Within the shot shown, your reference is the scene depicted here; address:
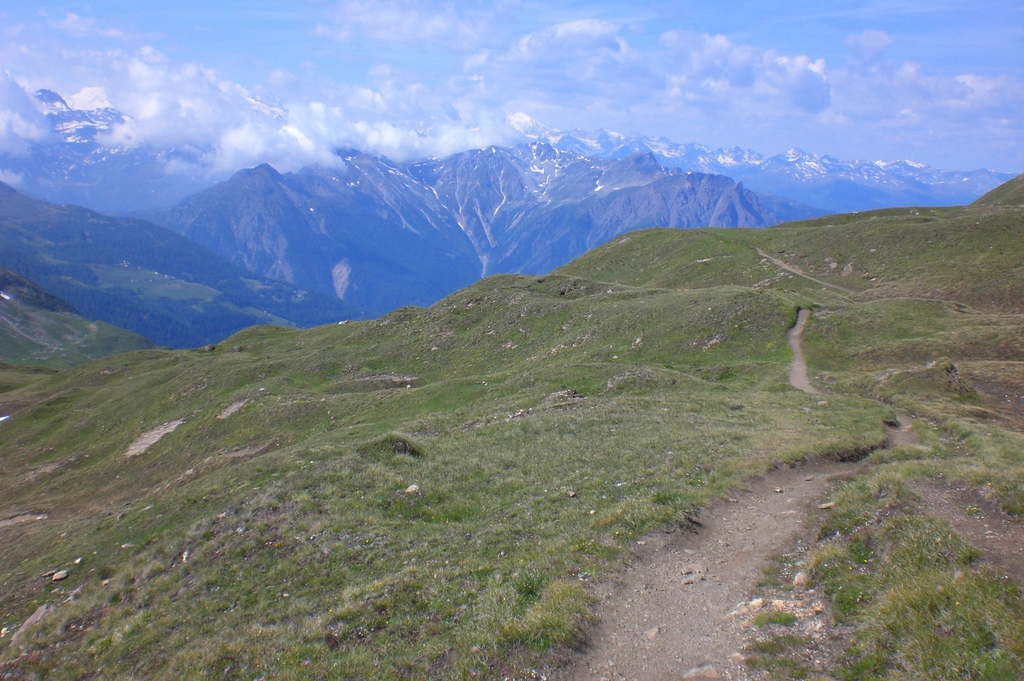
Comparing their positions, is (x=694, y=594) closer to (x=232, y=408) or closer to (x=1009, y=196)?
(x=232, y=408)

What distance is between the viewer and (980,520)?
12875mm

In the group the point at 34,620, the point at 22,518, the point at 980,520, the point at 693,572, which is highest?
the point at 980,520

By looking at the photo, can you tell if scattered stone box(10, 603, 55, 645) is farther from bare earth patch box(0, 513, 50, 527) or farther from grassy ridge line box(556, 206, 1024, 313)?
grassy ridge line box(556, 206, 1024, 313)

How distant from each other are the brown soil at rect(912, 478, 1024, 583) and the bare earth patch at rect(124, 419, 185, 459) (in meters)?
55.2

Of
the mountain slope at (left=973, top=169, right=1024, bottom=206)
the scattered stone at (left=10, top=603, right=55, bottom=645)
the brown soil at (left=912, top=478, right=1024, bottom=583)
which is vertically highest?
the mountain slope at (left=973, top=169, right=1024, bottom=206)

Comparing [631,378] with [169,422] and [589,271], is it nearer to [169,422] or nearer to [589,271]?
[169,422]

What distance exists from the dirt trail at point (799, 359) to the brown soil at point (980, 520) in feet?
64.9

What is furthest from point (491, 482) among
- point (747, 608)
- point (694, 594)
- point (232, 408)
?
point (232, 408)

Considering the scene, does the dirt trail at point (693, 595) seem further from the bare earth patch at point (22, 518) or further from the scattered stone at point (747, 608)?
the bare earth patch at point (22, 518)

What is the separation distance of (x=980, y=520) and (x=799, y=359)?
30342mm

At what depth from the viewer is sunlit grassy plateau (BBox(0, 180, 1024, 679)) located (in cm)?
1159

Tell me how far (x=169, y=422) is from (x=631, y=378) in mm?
44505

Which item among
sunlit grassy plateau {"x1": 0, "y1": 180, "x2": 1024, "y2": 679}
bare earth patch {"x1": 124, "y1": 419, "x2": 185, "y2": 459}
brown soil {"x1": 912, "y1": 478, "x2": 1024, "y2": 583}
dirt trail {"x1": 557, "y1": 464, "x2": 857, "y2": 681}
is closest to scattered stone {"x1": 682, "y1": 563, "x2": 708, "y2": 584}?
dirt trail {"x1": 557, "y1": 464, "x2": 857, "y2": 681}

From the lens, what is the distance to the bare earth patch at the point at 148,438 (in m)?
48.8
